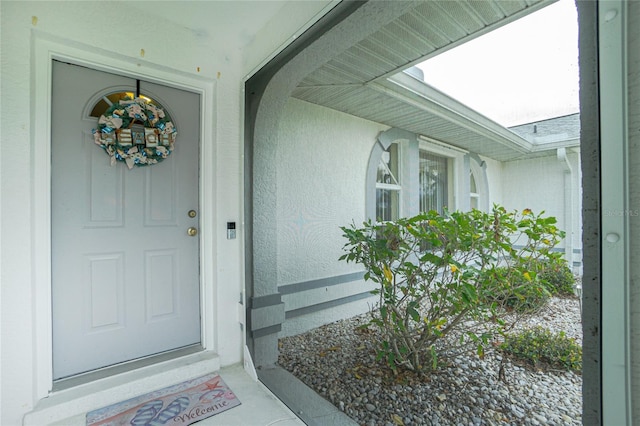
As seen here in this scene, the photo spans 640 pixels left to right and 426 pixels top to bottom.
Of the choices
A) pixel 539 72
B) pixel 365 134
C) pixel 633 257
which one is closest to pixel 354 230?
pixel 365 134

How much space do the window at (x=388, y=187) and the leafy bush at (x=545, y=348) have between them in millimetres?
867

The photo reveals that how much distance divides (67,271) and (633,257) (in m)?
2.63

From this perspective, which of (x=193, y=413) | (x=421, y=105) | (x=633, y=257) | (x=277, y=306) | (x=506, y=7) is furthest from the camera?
(x=277, y=306)

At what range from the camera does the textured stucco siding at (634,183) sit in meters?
0.68

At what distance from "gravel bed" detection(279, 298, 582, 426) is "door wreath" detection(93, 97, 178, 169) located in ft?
5.82

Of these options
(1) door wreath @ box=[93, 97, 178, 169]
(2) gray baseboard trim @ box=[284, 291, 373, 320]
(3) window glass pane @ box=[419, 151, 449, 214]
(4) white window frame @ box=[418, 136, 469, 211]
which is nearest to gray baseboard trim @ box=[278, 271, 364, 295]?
(2) gray baseboard trim @ box=[284, 291, 373, 320]

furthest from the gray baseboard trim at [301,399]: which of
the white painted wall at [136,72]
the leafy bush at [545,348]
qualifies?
the leafy bush at [545,348]

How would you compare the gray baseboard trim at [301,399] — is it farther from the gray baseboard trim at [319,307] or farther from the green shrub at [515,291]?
the green shrub at [515,291]

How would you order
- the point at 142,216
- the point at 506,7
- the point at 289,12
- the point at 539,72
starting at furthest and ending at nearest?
the point at 142,216 → the point at 289,12 → the point at 506,7 → the point at 539,72

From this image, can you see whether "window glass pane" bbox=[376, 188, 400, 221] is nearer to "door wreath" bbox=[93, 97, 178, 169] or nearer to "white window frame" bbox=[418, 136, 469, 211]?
"white window frame" bbox=[418, 136, 469, 211]

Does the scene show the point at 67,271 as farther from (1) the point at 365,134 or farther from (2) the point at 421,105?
(2) the point at 421,105

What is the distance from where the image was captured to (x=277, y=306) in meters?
2.32

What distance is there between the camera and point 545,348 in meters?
1.08

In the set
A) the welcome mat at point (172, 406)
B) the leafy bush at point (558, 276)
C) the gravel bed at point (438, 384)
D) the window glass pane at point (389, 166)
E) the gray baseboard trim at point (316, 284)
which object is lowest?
the welcome mat at point (172, 406)
